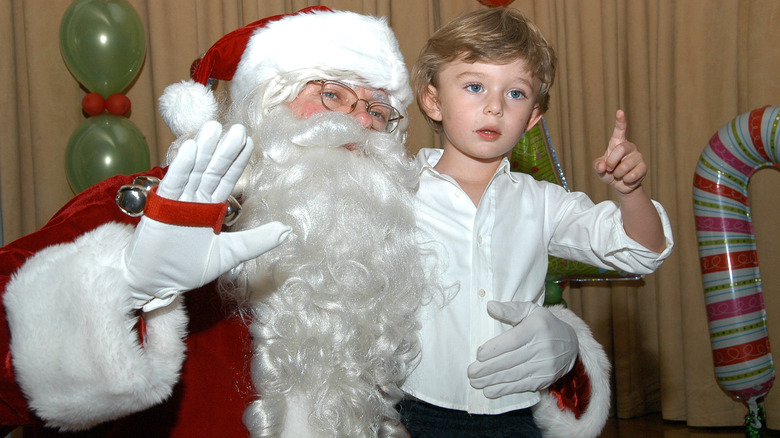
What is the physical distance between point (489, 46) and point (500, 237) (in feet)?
1.49

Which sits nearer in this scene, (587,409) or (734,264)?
(587,409)

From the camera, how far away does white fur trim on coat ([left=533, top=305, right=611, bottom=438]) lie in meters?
1.67

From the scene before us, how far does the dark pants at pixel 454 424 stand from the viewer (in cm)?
152

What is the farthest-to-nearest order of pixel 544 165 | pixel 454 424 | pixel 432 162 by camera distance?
pixel 544 165 < pixel 432 162 < pixel 454 424

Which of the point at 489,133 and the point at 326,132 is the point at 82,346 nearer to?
the point at 326,132

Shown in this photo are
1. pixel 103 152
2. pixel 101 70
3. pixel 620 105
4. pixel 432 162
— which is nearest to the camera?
pixel 432 162

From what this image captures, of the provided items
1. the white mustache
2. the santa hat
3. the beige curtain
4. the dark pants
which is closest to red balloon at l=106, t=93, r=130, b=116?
the beige curtain

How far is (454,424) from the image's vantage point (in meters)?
1.53

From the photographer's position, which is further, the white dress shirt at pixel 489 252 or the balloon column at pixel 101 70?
the balloon column at pixel 101 70

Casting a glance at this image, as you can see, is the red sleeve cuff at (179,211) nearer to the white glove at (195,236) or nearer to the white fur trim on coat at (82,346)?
the white glove at (195,236)

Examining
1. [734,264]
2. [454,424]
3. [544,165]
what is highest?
[544,165]

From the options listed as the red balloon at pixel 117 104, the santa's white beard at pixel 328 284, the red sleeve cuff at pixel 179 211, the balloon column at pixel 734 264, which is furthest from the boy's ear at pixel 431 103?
the red balloon at pixel 117 104

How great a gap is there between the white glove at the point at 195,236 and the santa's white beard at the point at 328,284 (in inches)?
14.4

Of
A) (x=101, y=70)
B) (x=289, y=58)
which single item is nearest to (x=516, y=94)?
(x=289, y=58)
